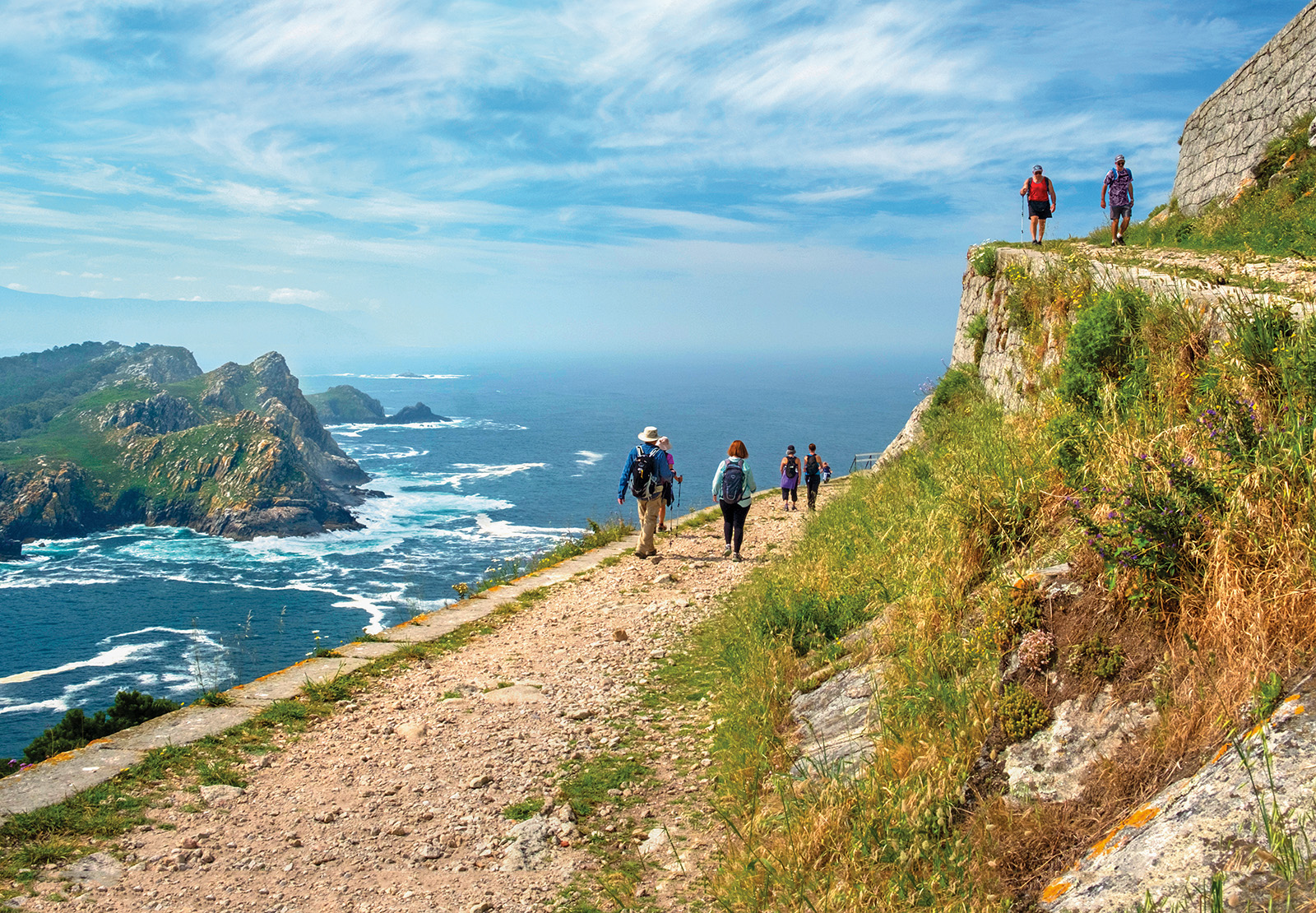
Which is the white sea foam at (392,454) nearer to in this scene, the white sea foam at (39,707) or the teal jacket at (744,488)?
the white sea foam at (39,707)

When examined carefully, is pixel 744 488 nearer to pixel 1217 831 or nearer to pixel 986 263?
pixel 986 263

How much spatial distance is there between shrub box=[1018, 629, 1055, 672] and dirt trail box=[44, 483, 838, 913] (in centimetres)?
201

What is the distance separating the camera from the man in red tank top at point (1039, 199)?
47.7ft

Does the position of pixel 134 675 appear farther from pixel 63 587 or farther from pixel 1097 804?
pixel 1097 804

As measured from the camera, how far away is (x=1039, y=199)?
14.5 meters

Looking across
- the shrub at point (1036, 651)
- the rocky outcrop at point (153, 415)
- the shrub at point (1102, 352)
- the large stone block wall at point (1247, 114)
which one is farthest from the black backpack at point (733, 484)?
the rocky outcrop at point (153, 415)

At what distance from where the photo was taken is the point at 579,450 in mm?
133375

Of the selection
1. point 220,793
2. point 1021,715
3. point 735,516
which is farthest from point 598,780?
point 735,516

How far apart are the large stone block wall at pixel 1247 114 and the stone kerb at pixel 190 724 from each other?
17.2 metres

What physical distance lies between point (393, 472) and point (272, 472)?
23.3 meters

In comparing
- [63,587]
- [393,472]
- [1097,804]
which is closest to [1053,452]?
[1097,804]

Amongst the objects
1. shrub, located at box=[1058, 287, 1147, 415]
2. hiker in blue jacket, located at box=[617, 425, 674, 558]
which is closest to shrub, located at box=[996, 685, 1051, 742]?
shrub, located at box=[1058, 287, 1147, 415]

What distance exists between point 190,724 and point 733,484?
7.43 metres

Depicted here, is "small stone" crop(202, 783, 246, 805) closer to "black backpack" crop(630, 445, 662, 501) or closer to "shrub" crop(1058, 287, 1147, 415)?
"shrub" crop(1058, 287, 1147, 415)
